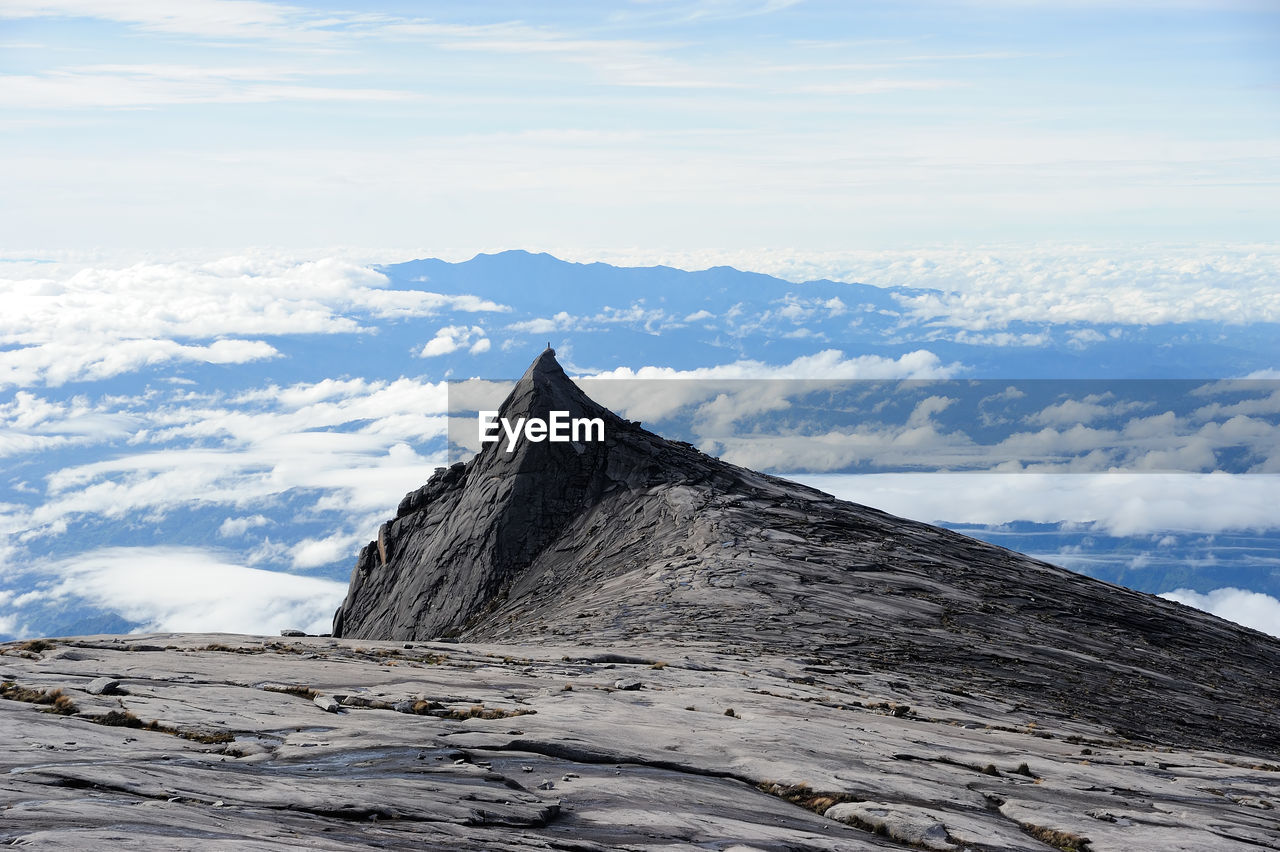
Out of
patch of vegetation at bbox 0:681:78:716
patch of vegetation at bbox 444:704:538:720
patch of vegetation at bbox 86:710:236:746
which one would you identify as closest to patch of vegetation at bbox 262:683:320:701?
patch of vegetation at bbox 444:704:538:720

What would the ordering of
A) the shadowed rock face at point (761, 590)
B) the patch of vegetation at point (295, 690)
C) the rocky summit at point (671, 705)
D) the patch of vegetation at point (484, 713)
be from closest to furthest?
the rocky summit at point (671, 705), the patch of vegetation at point (484, 713), the patch of vegetation at point (295, 690), the shadowed rock face at point (761, 590)

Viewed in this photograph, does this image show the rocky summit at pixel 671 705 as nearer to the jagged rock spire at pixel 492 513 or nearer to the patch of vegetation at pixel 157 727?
the patch of vegetation at pixel 157 727

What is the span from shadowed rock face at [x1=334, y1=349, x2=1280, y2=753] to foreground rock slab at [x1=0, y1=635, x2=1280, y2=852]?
7.73 metres

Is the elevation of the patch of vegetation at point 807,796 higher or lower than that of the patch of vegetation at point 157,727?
lower

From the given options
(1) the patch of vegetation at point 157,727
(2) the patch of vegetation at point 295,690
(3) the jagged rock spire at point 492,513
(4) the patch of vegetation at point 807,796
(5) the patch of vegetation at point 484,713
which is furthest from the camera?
(3) the jagged rock spire at point 492,513

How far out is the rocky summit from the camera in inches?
635

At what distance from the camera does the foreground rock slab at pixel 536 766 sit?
14977 millimetres

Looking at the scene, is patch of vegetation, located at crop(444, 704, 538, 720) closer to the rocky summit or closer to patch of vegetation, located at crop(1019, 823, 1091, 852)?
the rocky summit

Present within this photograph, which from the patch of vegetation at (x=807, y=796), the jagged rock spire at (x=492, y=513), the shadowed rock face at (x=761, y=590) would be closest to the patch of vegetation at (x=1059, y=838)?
the patch of vegetation at (x=807, y=796)

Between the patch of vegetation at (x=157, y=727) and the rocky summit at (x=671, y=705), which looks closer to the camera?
the rocky summit at (x=671, y=705)

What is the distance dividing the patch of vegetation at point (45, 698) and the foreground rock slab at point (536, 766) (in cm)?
8

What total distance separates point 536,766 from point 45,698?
10508mm

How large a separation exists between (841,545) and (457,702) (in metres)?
33.2

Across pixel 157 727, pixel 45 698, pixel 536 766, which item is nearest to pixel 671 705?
pixel 536 766
